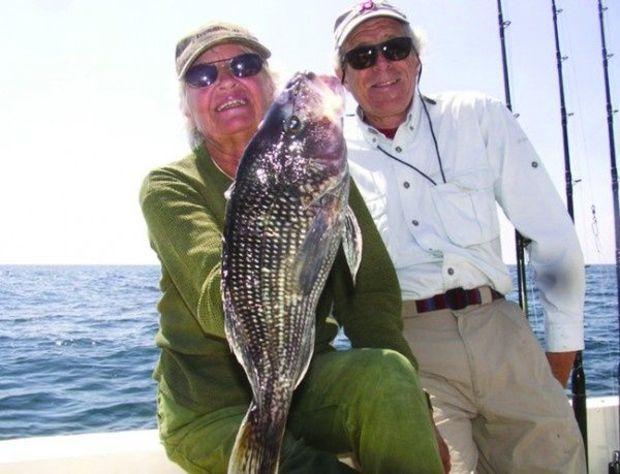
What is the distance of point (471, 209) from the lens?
3.86 m

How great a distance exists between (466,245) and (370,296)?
3.25 feet

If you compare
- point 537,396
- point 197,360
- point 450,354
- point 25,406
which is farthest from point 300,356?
point 25,406

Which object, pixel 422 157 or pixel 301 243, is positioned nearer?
pixel 301 243

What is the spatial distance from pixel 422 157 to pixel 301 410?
1.91 meters

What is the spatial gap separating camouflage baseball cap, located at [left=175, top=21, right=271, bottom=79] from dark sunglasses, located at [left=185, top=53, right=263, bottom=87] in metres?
0.05

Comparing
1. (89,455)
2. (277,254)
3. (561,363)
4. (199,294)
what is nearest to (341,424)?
(199,294)

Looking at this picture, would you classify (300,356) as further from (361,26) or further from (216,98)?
(361,26)

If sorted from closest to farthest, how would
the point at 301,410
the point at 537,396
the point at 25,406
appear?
the point at 301,410, the point at 537,396, the point at 25,406

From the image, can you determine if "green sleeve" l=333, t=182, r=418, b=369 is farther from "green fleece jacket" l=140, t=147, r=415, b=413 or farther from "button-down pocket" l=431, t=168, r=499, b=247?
"button-down pocket" l=431, t=168, r=499, b=247

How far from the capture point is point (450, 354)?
3.72 metres

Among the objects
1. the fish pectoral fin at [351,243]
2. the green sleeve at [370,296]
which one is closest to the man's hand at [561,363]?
the green sleeve at [370,296]

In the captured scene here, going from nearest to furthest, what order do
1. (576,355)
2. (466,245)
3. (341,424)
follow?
(341,424), (466,245), (576,355)

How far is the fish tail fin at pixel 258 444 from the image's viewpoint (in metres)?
2.07

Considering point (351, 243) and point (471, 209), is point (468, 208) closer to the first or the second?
point (471, 209)
